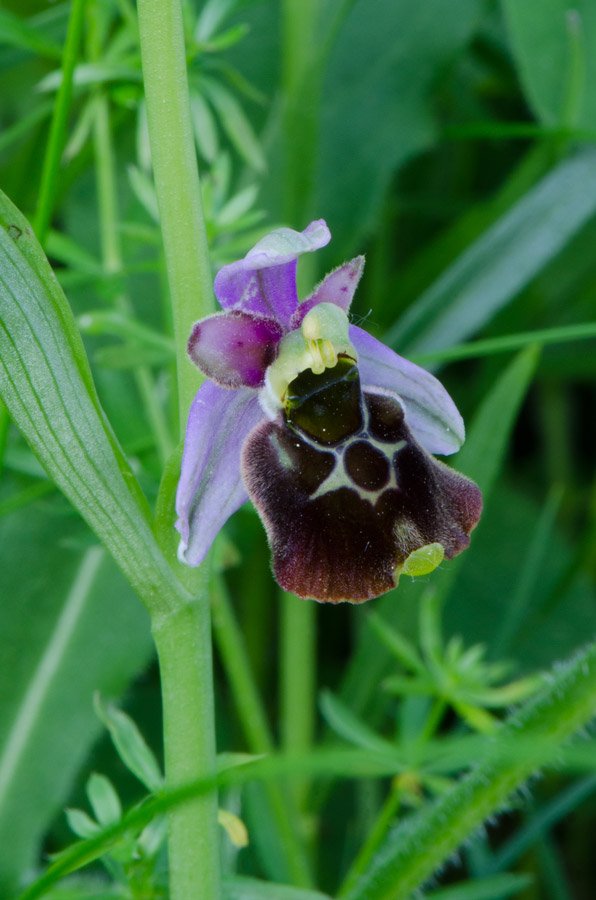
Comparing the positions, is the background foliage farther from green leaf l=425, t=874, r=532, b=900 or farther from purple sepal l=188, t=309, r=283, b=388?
purple sepal l=188, t=309, r=283, b=388

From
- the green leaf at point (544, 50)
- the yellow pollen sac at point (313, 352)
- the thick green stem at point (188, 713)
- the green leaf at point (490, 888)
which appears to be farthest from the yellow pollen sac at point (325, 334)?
the green leaf at point (544, 50)

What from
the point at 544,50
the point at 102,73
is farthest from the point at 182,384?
the point at 544,50

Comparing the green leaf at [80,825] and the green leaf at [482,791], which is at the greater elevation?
the green leaf at [80,825]

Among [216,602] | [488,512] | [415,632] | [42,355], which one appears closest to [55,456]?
[42,355]

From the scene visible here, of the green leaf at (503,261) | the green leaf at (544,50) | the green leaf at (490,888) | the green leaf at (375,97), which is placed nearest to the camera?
the green leaf at (490,888)

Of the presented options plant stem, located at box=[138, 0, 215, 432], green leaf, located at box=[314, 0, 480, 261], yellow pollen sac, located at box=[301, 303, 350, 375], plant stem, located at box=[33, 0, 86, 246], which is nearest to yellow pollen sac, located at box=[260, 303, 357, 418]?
yellow pollen sac, located at box=[301, 303, 350, 375]

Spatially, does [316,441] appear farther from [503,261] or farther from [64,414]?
[503,261]

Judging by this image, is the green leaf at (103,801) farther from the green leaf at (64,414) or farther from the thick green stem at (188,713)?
the green leaf at (64,414)
